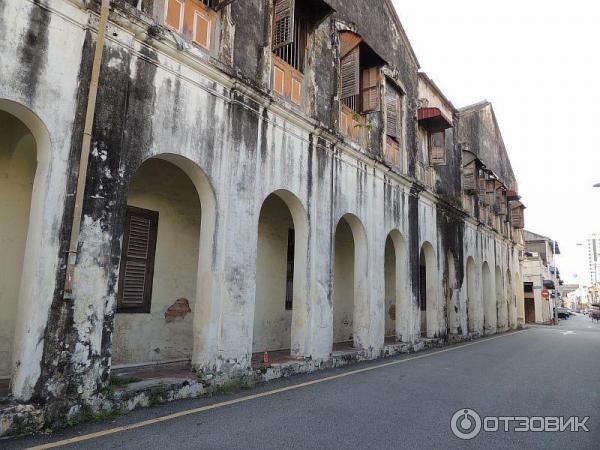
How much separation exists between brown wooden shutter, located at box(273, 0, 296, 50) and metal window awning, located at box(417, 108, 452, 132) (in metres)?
7.46

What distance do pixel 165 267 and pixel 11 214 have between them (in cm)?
267

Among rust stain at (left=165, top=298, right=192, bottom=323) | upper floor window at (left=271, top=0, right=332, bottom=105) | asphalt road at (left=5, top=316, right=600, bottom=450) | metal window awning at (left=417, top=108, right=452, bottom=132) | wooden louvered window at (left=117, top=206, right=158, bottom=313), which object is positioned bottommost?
asphalt road at (left=5, top=316, right=600, bottom=450)

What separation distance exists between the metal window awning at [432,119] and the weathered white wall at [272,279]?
254 inches

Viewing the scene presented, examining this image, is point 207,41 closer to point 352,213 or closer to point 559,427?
point 352,213

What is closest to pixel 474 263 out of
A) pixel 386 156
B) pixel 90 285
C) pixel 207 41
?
pixel 386 156

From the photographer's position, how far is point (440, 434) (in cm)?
483

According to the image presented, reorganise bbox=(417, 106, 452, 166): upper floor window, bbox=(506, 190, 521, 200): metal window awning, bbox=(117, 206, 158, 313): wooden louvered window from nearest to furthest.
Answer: bbox=(117, 206, 158, 313): wooden louvered window, bbox=(417, 106, 452, 166): upper floor window, bbox=(506, 190, 521, 200): metal window awning

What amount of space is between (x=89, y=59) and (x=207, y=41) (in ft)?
7.77

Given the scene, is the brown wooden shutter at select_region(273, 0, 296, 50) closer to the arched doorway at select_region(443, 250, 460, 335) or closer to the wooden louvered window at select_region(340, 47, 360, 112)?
the wooden louvered window at select_region(340, 47, 360, 112)

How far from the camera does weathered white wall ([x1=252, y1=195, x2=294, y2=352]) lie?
10023 mm

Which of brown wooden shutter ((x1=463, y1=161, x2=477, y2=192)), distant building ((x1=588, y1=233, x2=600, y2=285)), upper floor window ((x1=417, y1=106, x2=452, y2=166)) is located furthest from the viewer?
distant building ((x1=588, y1=233, x2=600, y2=285))

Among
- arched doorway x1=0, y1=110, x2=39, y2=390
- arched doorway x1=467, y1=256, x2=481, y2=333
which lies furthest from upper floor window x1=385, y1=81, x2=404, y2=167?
arched doorway x1=0, y1=110, x2=39, y2=390

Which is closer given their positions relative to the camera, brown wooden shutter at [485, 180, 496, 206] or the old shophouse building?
the old shophouse building

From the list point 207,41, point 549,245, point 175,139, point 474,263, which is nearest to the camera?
point 175,139
